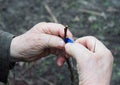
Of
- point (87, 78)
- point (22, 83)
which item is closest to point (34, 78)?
point (22, 83)

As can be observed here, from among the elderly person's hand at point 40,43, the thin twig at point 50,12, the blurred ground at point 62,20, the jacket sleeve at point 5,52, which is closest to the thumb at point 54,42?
the elderly person's hand at point 40,43

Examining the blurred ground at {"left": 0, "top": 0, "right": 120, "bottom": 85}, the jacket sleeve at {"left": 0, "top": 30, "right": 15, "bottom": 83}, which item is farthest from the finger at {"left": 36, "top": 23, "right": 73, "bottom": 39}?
the blurred ground at {"left": 0, "top": 0, "right": 120, "bottom": 85}

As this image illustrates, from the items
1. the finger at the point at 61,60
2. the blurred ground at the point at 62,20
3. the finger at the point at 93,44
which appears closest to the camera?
the finger at the point at 93,44

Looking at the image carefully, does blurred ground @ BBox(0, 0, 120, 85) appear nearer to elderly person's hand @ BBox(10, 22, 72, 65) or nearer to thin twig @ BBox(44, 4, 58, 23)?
thin twig @ BBox(44, 4, 58, 23)

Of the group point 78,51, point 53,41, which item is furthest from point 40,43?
point 78,51

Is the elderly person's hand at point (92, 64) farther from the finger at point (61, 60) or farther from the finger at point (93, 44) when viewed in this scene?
the finger at point (61, 60)

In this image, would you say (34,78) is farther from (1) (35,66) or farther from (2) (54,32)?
(2) (54,32)

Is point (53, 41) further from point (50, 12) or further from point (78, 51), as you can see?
point (50, 12)
